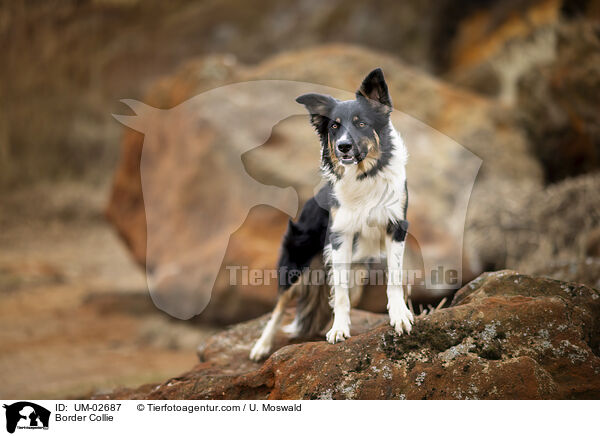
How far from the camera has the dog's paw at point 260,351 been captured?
124 inches

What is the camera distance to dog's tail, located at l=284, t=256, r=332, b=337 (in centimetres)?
308

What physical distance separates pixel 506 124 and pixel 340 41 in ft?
25.8

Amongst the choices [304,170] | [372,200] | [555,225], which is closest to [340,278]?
[372,200]

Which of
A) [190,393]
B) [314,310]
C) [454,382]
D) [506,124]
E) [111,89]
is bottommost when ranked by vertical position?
[190,393]

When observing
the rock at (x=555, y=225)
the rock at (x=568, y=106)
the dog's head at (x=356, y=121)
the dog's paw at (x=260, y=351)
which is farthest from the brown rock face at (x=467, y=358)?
the rock at (x=568, y=106)

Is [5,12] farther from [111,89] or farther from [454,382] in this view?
[454,382]

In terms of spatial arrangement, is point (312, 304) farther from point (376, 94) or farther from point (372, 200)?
point (376, 94)

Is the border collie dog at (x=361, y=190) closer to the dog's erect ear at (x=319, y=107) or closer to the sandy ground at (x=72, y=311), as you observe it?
the dog's erect ear at (x=319, y=107)

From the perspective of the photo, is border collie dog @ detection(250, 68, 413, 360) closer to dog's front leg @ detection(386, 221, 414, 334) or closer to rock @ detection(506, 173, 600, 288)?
dog's front leg @ detection(386, 221, 414, 334)

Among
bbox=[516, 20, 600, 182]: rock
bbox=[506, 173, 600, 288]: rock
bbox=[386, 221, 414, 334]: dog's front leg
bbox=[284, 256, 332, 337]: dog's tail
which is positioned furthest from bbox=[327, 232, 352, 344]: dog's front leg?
bbox=[516, 20, 600, 182]: rock

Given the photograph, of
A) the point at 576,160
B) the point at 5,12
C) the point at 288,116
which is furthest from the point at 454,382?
the point at 5,12

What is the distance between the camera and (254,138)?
6051 millimetres

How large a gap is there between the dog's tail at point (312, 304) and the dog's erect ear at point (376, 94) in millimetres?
957
